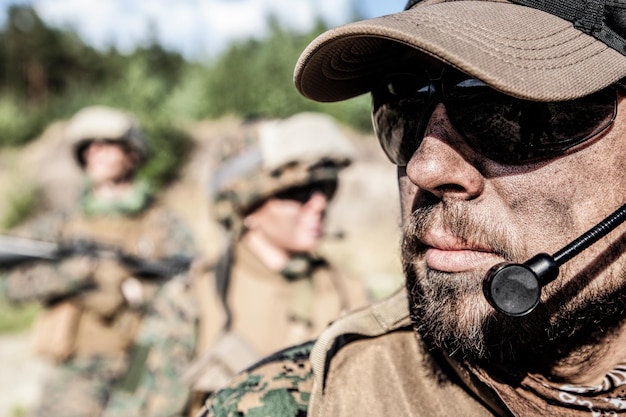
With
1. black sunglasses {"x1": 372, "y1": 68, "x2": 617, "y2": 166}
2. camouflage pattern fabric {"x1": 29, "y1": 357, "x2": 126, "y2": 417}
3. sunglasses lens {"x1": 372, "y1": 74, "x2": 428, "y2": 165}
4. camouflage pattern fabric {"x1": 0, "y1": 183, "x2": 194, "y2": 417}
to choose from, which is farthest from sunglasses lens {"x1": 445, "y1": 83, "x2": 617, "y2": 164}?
camouflage pattern fabric {"x1": 29, "y1": 357, "x2": 126, "y2": 417}

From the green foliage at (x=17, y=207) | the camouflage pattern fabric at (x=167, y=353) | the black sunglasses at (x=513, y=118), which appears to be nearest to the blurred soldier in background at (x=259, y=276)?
the camouflage pattern fabric at (x=167, y=353)

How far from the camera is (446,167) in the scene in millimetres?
1398

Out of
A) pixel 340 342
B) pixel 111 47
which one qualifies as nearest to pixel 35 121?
pixel 111 47

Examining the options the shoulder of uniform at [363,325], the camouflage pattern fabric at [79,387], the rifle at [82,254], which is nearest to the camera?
the shoulder of uniform at [363,325]

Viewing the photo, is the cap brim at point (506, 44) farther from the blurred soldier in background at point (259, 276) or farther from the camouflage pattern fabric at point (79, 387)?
the camouflage pattern fabric at point (79, 387)

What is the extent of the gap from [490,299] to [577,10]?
0.62 meters

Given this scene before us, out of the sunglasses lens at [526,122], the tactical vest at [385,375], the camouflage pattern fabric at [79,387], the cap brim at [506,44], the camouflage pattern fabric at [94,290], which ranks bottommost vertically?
the camouflage pattern fabric at [79,387]

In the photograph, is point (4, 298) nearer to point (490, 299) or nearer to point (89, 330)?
point (89, 330)

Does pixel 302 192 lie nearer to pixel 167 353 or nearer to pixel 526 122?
pixel 167 353

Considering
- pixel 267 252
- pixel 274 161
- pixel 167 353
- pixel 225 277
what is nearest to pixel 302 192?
pixel 274 161

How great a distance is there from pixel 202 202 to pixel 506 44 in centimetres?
1867

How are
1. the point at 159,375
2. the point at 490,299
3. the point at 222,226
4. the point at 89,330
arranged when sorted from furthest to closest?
the point at 89,330 → the point at 222,226 → the point at 159,375 → the point at 490,299

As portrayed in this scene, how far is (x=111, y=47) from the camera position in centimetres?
3108

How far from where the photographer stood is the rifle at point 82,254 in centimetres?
521
